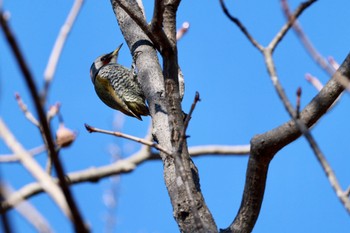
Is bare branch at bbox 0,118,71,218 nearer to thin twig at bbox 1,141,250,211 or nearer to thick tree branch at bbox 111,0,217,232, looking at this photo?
thick tree branch at bbox 111,0,217,232

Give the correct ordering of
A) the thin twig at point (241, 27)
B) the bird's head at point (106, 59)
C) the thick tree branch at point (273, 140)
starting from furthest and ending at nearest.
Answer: the bird's head at point (106, 59), the thick tree branch at point (273, 140), the thin twig at point (241, 27)

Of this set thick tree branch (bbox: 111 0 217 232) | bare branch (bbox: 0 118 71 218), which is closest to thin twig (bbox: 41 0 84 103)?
bare branch (bbox: 0 118 71 218)

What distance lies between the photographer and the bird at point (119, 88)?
5.59 meters

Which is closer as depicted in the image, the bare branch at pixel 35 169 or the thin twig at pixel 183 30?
the bare branch at pixel 35 169

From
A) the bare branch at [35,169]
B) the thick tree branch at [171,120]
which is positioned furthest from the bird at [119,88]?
the bare branch at [35,169]

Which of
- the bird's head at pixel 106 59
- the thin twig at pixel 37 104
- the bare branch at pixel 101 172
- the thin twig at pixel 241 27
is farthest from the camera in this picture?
the bird's head at pixel 106 59

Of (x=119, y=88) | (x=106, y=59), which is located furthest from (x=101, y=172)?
(x=106, y=59)

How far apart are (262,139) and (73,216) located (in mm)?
1919

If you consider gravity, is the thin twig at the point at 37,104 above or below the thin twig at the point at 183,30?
below

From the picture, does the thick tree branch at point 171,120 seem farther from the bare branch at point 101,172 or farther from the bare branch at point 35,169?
the bare branch at point 35,169

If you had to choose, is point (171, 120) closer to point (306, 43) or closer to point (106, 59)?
point (306, 43)

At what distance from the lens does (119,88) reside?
19.1ft

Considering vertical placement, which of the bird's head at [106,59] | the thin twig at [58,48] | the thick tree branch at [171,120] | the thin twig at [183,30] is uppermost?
the bird's head at [106,59]

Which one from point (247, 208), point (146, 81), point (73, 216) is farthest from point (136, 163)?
point (73, 216)
